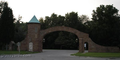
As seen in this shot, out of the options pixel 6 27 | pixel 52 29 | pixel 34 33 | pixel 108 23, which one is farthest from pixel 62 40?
pixel 6 27

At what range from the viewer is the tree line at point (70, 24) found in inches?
1850

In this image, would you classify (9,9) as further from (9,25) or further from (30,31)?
(30,31)

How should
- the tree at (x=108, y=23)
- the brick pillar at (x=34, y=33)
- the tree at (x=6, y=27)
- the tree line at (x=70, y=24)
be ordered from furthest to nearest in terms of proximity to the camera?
the tree at (x=108, y=23)
the tree line at (x=70, y=24)
the tree at (x=6, y=27)
the brick pillar at (x=34, y=33)

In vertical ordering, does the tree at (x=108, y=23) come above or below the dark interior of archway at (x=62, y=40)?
above

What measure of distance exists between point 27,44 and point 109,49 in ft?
67.6

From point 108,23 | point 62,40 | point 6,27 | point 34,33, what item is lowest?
point 62,40

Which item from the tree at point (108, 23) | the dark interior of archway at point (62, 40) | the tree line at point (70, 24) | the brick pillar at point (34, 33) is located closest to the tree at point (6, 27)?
the tree line at point (70, 24)

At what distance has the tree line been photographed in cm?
4700

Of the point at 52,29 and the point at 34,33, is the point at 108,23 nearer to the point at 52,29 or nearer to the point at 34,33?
the point at 52,29

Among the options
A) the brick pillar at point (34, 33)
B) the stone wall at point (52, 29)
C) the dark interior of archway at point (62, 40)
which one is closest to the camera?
the stone wall at point (52, 29)

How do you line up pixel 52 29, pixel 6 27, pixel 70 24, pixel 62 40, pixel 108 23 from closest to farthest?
pixel 52 29
pixel 6 27
pixel 108 23
pixel 62 40
pixel 70 24

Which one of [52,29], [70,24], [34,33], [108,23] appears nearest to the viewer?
[34,33]

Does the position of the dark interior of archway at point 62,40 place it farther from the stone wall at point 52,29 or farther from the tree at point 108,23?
the stone wall at point 52,29

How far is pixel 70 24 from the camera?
72250 mm
